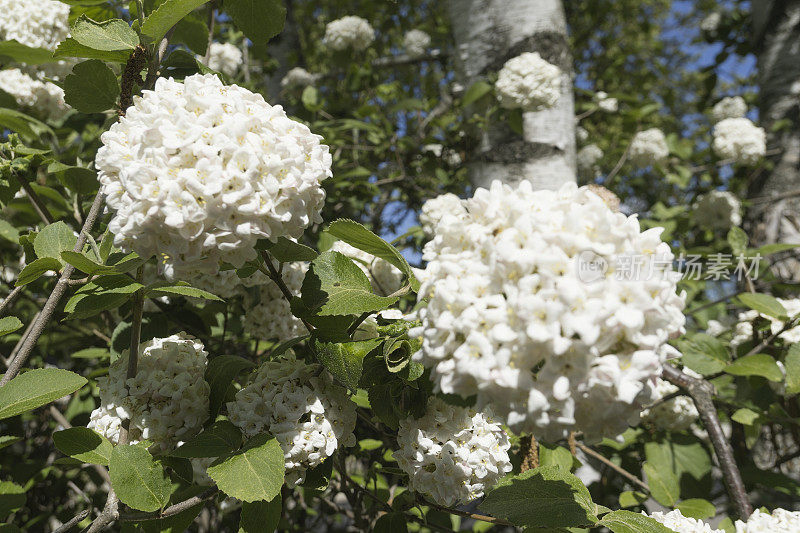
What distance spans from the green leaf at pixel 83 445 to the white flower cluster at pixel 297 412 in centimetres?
30

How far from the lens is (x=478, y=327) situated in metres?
0.83

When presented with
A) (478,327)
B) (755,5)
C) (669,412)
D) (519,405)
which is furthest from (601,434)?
(755,5)

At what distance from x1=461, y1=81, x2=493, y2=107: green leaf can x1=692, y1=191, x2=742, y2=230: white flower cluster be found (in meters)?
2.08

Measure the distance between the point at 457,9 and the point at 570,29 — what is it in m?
4.28

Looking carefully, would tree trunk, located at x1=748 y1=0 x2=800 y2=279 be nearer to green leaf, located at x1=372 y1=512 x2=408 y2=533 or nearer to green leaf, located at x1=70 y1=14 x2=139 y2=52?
green leaf, located at x1=372 y1=512 x2=408 y2=533

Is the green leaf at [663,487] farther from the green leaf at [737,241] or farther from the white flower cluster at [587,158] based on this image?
the white flower cluster at [587,158]

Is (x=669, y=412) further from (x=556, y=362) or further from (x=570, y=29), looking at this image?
(x=570, y=29)

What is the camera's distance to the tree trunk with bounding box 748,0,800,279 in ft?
13.1

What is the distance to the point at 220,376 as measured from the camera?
1355mm

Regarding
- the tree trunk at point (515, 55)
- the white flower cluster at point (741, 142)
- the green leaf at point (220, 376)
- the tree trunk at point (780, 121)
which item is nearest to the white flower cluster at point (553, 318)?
the green leaf at point (220, 376)

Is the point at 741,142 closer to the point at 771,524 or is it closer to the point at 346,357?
the point at 771,524

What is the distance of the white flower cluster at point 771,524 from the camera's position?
138 cm

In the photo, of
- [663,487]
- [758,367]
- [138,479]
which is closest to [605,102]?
[758,367]

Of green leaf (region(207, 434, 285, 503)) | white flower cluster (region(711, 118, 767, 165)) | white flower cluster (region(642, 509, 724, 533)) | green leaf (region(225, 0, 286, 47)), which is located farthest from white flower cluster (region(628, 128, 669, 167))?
green leaf (region(207, 434, 285, 503))
